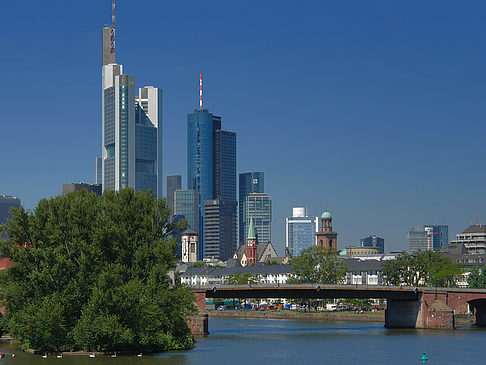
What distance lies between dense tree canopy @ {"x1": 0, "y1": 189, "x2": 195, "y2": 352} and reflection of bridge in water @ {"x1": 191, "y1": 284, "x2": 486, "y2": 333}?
154ft

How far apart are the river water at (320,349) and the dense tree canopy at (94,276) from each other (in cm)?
262

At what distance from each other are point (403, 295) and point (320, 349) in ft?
142

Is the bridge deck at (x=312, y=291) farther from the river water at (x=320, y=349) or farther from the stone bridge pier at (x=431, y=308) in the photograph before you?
the river water at (x=320, y=349)

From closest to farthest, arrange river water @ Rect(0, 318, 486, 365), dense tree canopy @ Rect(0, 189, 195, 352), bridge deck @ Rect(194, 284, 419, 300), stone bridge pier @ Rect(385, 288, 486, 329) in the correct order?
1. dense tree canopy @ Rect(0, 189, 195, 352)
2. river water @ Rect(0, 318, 486, 365)
3. bridge deck @ Rect(194, 284, 419, 300)
4. stone bridge pier @ Rect(385, 288, 486, 329)

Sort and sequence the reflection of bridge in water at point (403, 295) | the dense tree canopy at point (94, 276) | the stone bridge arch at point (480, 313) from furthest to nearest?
the stone bridge arch at point (480, 313) → the reflection of bridge in water at point (403, 295) → the dense tree canopy at point (94, 276)

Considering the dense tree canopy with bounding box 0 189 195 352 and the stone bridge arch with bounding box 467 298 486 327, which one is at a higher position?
the dense tree canopy with bounding box 0 189 195 352

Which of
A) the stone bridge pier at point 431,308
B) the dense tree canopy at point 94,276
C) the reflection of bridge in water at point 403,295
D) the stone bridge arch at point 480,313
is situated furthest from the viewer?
the stone bridge arch at point 480,313

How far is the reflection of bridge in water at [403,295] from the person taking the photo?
472ft

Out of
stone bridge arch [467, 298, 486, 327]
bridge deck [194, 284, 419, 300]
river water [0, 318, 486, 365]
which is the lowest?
river water [0, 318, 486, 365]

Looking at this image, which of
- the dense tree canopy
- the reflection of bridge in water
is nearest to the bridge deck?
the reflection of bridge in water

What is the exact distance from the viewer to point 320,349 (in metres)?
108

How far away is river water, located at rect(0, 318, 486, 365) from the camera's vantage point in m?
91.2

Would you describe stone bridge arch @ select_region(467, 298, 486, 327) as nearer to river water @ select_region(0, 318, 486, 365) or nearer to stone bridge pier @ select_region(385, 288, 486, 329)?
stone bridge pier @ select_region(385, 288, 486, 329)

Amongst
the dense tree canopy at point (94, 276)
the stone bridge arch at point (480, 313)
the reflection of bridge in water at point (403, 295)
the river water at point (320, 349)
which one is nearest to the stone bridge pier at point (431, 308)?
the reflection of bridge in water at point (403, 295)
